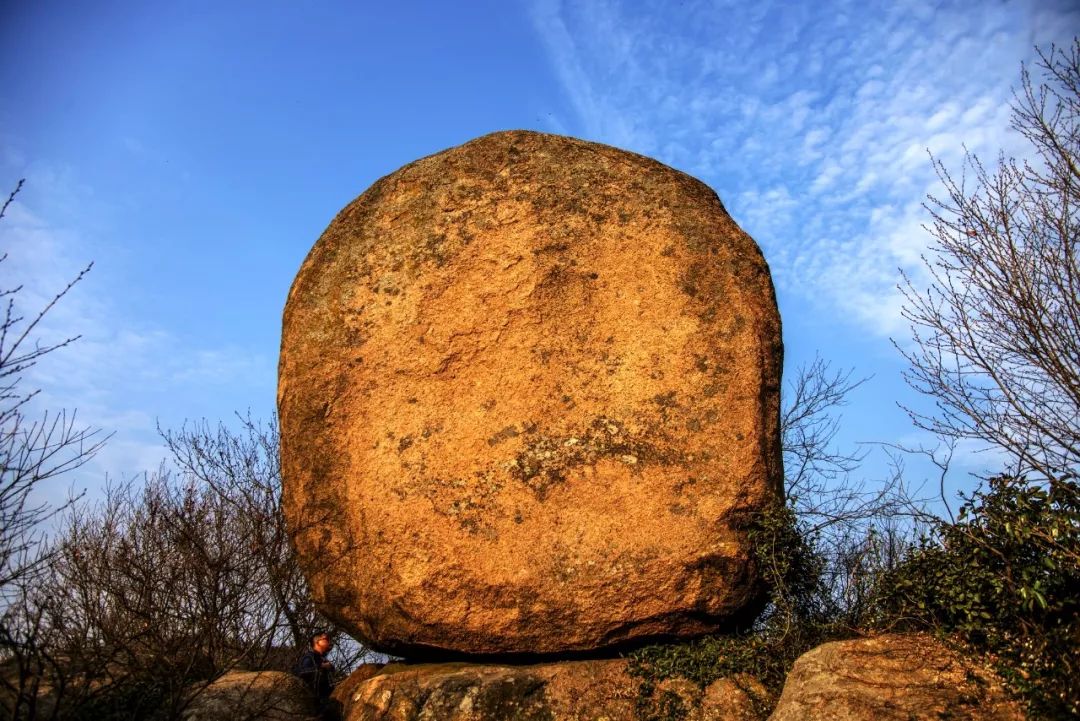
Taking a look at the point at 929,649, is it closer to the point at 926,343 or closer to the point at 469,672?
the point at 926,343

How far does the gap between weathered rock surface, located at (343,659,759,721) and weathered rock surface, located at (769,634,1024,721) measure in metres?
0.57

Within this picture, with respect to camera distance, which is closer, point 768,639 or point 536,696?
point 536,696

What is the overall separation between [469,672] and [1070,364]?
16.6 ft

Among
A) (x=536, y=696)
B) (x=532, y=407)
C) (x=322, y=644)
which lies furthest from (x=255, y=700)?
(x=532, y=407)

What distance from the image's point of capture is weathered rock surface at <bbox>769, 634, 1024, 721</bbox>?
469cm

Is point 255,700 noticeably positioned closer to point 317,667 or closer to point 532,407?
point 317,667

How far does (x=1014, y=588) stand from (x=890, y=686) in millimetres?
1033

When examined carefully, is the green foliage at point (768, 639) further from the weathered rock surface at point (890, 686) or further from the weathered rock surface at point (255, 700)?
the weathered rock surface at point (255, 700)

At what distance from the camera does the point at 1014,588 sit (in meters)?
5.01

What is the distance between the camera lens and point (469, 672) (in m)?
6.03

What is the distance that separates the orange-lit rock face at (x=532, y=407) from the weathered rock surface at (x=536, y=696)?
0.61 ft

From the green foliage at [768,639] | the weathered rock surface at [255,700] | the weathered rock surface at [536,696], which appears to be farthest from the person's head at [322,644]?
the green foliage at [768,639]

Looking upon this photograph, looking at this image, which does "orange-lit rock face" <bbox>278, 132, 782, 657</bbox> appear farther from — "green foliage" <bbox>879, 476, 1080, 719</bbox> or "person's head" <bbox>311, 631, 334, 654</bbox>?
"person's head" <bbox>311, 631, 334, 654</bbox>

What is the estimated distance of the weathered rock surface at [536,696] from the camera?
5629 mm
